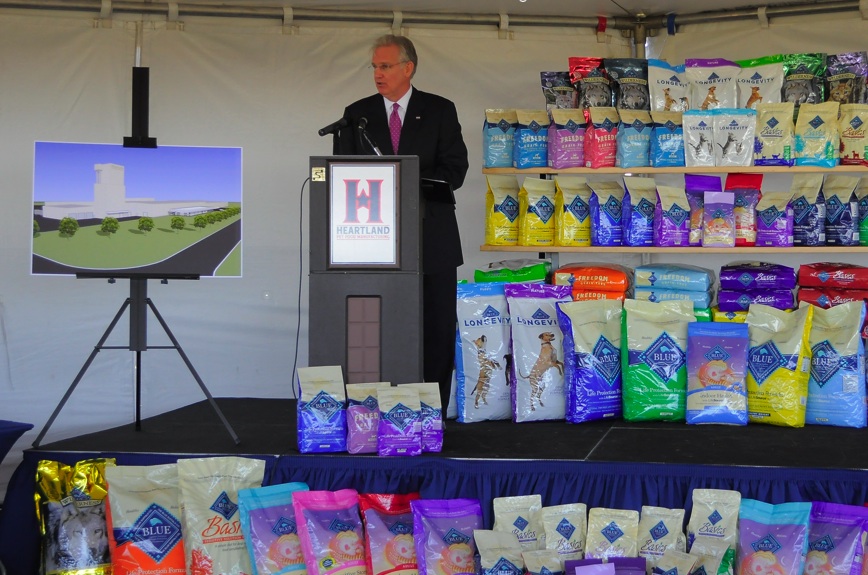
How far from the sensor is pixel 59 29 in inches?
153

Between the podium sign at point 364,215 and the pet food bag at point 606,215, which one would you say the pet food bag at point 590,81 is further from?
the podium sign at point 364,215

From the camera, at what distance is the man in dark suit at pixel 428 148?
9.46 ft

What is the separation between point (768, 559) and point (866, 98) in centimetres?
241

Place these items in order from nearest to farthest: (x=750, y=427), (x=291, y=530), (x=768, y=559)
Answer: (x=768, y=559) < (x=291, y=530) < (x=750, y=427)

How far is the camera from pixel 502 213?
3.87 meters

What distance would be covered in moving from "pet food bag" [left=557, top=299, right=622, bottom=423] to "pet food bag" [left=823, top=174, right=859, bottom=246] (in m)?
1.31

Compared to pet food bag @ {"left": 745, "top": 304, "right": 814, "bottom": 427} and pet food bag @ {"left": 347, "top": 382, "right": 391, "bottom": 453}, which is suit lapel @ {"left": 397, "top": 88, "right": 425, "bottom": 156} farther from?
pet food bag @ {"left": 745, "top": 304, "right": 814, "bottom": 427}

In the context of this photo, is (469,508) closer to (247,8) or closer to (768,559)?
(768,559)

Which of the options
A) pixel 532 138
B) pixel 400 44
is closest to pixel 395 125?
pixel 400 44

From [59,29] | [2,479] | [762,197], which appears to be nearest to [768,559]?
[762,197]

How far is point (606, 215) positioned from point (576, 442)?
142cm

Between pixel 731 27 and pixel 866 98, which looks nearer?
pixel 866 98

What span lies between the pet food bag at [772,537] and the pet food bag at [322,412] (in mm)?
1039

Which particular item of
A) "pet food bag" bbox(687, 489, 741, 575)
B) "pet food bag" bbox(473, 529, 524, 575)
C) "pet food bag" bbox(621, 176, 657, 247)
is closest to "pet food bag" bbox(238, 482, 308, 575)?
"pet food bag" bbox(473, 529, 524, 575)
